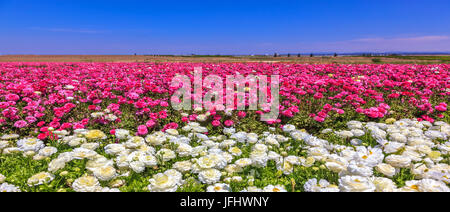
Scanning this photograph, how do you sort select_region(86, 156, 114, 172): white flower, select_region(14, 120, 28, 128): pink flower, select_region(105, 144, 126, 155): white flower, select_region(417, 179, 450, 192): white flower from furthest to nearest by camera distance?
1. select_region(14, 120, 28, 128): pink flower
2. select_region(105, 144, 126, 155): white flower
3. select_region(86, 156, 114, 172): white flower
4. select_region(417, 179, 450, 192): white flower

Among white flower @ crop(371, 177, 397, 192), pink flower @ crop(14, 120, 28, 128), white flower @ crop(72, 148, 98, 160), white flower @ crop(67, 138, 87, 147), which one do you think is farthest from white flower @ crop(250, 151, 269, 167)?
pink flower @ crop(14, 120, 28, 128)

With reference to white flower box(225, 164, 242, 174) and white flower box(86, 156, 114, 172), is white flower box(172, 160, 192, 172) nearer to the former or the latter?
white flower box(225, 164, 242, 174)

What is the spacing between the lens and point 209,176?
2.76 metres

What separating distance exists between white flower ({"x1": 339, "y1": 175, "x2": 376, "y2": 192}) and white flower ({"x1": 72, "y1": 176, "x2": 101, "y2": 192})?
237 centimetres

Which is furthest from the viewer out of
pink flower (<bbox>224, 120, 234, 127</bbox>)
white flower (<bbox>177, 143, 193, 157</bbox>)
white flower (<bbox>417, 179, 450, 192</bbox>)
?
pink flower (<bbox>224, 120, 234, 127</bbox>)

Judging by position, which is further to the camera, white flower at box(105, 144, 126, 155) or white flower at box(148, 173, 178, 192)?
white flower at box(105, 144, 126, 155)

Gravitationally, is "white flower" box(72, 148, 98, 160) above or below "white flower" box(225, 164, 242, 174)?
above

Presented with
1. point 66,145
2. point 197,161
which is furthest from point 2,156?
point 197,161

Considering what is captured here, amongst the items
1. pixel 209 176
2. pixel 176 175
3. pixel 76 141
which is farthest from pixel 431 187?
pixel 76 141

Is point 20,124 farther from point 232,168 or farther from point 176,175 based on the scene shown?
point 232,168

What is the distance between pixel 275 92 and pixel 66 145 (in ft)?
17.3

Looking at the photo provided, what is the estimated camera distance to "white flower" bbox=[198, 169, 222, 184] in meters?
2.73

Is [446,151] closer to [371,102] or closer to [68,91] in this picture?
[371,102]

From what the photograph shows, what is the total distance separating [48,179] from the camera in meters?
2.74
